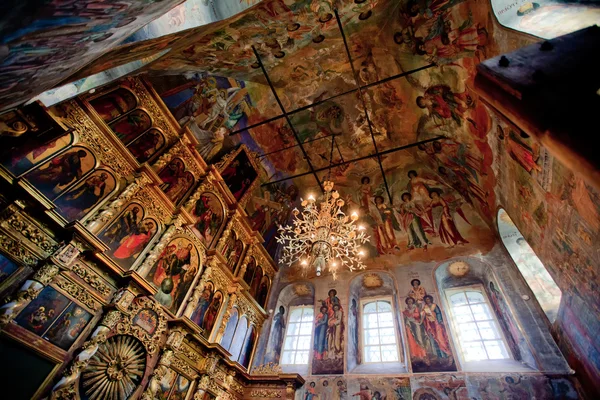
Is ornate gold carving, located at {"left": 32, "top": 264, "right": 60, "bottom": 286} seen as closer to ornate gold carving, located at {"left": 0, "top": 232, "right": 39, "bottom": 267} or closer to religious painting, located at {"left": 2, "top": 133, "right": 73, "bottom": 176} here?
ornate gold carving, located at {"left": 0, "top": 232, "right": 39, "bottom": 267}

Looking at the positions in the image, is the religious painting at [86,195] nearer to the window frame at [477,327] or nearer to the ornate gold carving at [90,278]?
the ornate gold carving at [90,278]

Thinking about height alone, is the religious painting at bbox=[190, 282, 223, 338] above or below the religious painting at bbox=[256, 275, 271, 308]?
below


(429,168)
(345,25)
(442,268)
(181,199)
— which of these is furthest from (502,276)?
(181,199)

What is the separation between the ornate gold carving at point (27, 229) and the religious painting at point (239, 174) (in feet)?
16.1

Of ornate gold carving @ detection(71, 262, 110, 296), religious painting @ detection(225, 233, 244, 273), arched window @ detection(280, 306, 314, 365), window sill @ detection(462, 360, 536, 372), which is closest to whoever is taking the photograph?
ornate gold carving @ detection(71, 262, 110, 296)

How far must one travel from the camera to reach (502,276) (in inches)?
319

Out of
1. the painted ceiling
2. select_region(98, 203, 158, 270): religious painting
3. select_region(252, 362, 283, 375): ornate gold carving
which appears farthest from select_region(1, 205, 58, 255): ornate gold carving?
select_region(252, 362, 283, 375): ornate gold carving

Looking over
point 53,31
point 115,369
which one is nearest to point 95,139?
point 115,369

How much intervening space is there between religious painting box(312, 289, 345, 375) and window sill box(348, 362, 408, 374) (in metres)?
0.53

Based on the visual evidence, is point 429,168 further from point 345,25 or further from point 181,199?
point 181,199

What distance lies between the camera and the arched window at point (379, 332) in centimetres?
827

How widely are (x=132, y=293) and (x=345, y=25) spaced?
8.94m

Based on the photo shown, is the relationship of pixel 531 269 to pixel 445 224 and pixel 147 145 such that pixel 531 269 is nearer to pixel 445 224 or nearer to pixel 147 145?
pixel 445 224

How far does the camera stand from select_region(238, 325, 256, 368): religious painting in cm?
854
